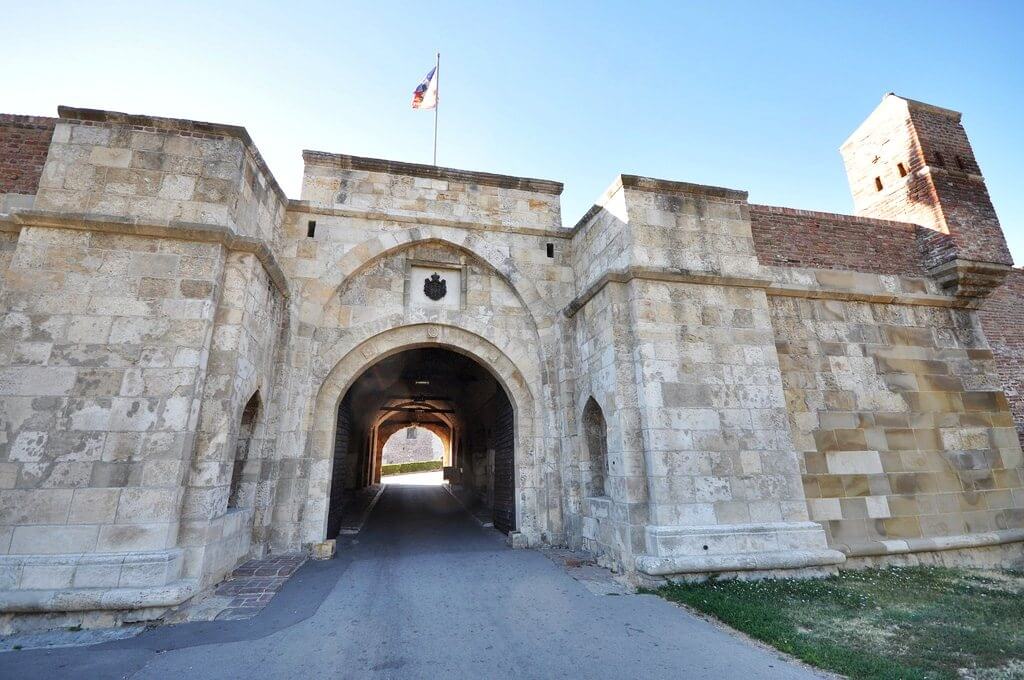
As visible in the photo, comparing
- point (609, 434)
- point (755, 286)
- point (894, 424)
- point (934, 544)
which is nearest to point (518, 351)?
point (609, 434)

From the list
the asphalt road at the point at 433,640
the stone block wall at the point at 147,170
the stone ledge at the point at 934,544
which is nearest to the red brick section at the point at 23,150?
the stone block wall at the point at 147,170

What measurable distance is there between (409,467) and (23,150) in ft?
90.0

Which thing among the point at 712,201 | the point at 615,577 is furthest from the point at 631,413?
the point at 712,201

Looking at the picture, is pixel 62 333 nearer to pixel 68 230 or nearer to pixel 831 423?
pixel 68 230

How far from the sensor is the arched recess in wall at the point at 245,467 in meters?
5.50

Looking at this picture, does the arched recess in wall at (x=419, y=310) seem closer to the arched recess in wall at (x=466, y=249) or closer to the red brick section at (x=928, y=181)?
the arched recess in wall at (x=466, y=249)

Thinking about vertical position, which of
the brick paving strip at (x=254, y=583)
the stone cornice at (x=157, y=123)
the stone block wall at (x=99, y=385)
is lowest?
the brick paving strip at (x=254, y=583)

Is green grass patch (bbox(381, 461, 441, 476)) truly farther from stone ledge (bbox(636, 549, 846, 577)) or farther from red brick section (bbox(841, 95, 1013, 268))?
red brick section (bbox(841, 95, 1013, 268))

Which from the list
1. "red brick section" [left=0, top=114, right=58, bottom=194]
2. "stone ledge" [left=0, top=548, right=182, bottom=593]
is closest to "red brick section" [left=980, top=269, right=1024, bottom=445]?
"stone ledge" [left=0, top=548, right=182, bottom=593]

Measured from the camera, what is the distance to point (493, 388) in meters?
9.38

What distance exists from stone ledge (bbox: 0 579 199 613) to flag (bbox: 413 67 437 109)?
8.44 metres

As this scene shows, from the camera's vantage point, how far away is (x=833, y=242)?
23.7ft

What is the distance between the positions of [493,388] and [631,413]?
4332mm

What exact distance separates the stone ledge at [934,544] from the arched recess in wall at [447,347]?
394 centimetres
